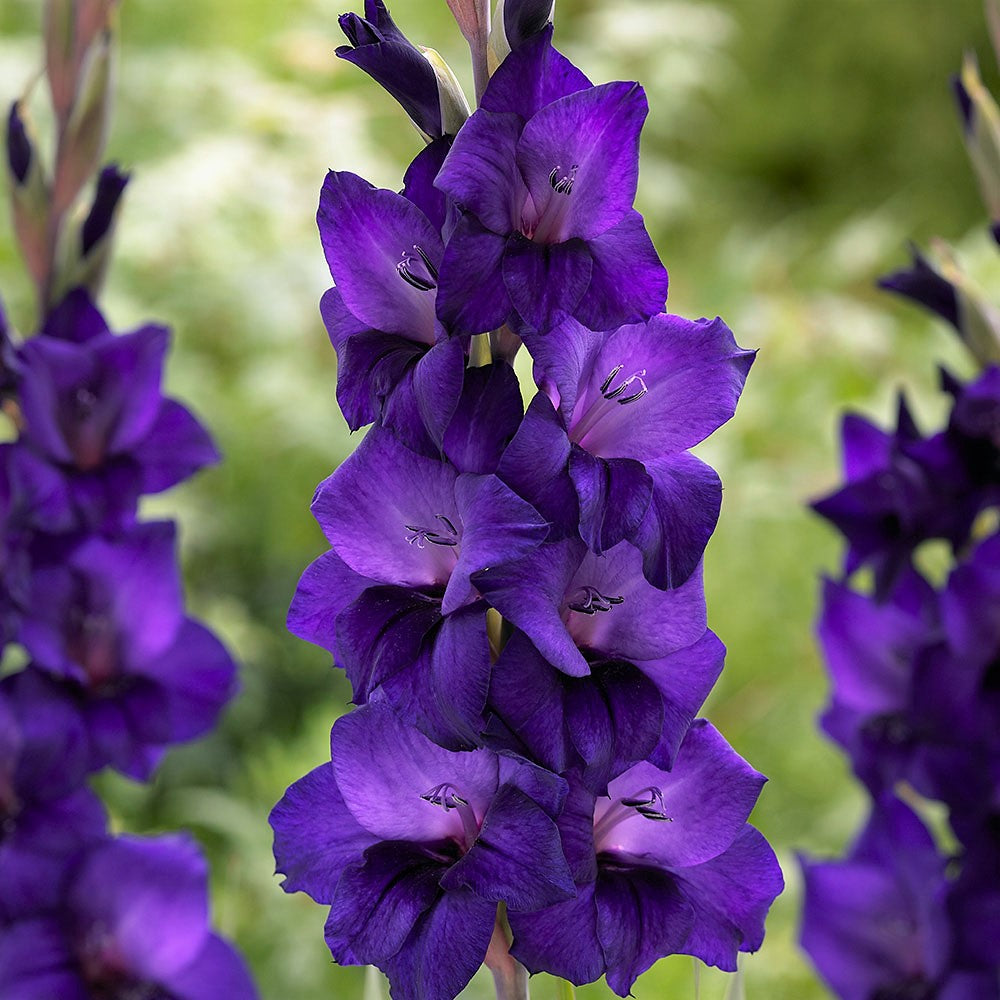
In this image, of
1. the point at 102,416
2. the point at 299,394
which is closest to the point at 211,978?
the point at 102,416

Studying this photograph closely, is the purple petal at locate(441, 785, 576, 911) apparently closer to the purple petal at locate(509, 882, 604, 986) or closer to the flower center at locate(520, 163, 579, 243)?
the purple petal at locate(509, 882, 604, 986)

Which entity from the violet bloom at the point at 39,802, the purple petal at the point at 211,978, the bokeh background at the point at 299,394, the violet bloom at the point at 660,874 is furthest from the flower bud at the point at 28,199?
the bokeh background at the point at 299,394

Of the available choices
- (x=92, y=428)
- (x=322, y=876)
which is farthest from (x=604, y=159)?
(x=92, y=428)

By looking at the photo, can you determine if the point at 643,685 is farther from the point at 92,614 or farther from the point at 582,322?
the point at 92,614

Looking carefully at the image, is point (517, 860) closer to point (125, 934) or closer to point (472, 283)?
point (472, 283)

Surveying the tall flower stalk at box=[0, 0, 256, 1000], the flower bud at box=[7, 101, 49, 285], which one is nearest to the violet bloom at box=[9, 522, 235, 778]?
the tall flower stalk at box=[0, 0, 256, 1000]

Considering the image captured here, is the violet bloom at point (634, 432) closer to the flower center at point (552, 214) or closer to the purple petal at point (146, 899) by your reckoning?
the flower center at point (552, 214)

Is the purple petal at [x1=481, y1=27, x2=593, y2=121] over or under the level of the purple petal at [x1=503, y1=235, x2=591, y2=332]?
over
